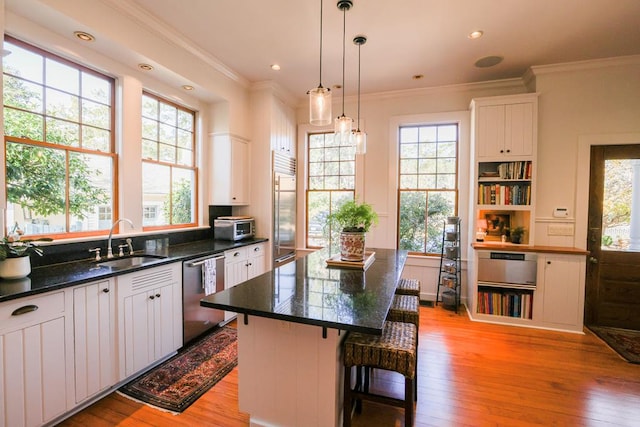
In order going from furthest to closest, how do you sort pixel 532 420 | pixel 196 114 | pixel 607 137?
1. pixel 196 114
2. pixel 607 137
3. pixel 532 420

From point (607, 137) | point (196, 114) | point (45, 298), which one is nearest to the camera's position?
point (45, 298)

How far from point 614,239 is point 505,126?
1848 millimetres

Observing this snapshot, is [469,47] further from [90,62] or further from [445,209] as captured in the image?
[90,62]

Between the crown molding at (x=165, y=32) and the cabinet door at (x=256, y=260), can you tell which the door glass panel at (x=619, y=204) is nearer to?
the cabinet door at (x=256, y=260)

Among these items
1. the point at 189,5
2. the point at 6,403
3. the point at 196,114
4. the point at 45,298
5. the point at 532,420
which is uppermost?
the point at 189,5

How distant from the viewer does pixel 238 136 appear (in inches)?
159

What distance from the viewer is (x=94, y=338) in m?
1.99

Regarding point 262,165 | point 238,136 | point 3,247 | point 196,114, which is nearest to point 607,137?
point 262,165

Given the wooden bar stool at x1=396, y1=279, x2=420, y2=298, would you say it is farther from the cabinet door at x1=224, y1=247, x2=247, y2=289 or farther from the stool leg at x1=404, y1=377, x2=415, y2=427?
the cabinet door at x1=224, y1=247, x2=247, y2=289

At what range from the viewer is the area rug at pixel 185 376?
83.3 inches

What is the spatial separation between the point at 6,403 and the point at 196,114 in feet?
10.7

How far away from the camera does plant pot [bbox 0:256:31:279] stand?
1.78 metres

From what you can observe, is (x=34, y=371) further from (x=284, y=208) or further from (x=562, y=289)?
(x=562, y=289)

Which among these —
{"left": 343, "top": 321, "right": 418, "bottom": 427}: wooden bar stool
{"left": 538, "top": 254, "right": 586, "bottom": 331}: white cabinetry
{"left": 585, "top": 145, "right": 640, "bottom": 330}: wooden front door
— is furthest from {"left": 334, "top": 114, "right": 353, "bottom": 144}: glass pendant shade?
{"left": 585, "top": 145, "right": 640, "bottom": 330}: wooden front door
